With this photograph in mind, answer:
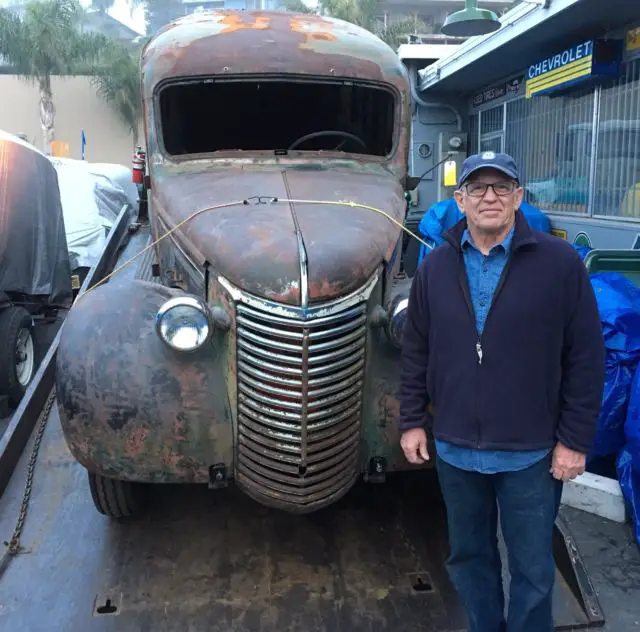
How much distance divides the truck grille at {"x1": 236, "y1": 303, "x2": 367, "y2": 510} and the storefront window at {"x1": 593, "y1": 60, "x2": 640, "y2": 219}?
182 inches

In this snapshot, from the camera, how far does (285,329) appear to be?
255 cm

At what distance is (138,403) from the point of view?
2.64 metres

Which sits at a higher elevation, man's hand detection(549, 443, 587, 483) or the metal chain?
man's hand detection(549, 443, 587, 483)

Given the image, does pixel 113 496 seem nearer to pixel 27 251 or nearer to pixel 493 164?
pixel 493 164

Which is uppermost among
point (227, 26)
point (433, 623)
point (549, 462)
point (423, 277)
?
point (227, 26)

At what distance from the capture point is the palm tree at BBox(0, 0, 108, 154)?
1006 inches

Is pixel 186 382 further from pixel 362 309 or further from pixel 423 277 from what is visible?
pixel 423 277

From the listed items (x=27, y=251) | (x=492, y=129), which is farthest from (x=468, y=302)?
(x=492, y=129)

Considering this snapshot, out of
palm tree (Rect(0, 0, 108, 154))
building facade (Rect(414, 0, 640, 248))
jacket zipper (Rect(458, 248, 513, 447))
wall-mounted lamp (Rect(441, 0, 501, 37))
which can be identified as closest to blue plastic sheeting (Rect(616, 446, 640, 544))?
jacket zipper (Rect(458, 248, 513, 447))

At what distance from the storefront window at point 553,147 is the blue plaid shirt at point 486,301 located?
17.8ft

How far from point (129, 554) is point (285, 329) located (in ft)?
4.63

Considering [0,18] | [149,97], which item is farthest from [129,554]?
[0,18]

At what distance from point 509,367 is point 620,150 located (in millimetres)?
5197

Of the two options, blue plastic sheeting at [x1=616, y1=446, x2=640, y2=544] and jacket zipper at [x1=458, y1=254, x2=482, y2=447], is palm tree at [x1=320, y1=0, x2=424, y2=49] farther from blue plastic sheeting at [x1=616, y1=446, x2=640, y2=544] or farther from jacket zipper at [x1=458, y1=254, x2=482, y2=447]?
jacket zipper at [x1=458, y1=254, x2=482, y2=447]
